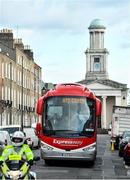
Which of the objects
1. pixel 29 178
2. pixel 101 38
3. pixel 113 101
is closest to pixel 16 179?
pixel 29 178

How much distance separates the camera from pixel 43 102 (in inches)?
1108

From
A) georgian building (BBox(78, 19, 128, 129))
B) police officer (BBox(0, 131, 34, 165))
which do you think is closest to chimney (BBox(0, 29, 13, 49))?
police officer (BBox(0, 131, 34, 165))

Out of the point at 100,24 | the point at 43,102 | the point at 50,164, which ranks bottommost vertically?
the point at 50,164

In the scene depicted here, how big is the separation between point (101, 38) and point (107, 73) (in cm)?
945

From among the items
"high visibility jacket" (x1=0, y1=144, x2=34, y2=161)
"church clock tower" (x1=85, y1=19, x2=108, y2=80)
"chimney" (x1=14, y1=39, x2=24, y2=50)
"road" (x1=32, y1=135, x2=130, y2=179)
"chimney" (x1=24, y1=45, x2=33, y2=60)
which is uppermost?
"church clock tower" (x1=85, y1=19, x2=108, y2=80)

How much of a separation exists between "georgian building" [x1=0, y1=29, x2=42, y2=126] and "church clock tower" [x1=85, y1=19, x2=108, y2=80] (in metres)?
68.7

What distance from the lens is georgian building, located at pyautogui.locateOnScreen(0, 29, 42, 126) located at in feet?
255

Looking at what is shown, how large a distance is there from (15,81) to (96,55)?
90305mm

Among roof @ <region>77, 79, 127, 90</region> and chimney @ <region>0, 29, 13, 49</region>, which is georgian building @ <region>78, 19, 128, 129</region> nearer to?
roof @ <region>77, 79, 127, 90</region>

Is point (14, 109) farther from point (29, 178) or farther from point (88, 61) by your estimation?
point (88, 61)

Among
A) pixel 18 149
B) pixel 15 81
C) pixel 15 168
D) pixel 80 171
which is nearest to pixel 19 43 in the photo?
pixel 15 81

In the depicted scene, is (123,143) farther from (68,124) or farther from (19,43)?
(19,43)

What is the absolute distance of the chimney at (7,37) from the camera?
85069mm

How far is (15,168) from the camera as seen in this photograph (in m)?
13.3
